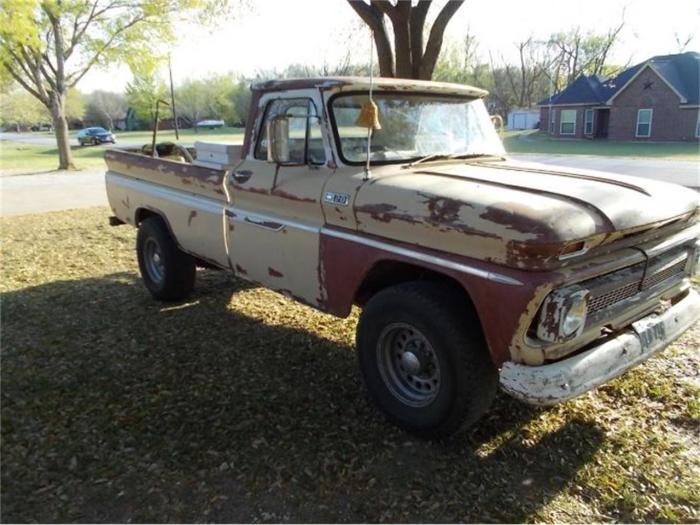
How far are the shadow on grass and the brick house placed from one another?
34825 mm

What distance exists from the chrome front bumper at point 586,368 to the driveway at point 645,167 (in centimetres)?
1161

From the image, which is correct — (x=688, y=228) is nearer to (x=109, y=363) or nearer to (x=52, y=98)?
(x=109, y=363)

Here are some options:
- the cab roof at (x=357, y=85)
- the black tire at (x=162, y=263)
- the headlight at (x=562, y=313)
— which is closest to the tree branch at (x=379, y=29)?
the cab roof at (x=357, y=85)

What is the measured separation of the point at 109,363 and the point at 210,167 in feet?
5.84

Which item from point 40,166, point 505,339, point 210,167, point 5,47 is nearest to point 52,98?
point 5,47

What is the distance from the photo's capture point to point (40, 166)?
22.6 metres

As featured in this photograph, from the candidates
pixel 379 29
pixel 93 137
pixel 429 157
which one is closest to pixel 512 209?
pixel 429 157

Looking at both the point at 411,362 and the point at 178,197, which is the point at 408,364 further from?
the point at 178,197

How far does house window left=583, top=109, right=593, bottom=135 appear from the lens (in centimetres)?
3719

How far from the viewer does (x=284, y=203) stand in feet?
12.8

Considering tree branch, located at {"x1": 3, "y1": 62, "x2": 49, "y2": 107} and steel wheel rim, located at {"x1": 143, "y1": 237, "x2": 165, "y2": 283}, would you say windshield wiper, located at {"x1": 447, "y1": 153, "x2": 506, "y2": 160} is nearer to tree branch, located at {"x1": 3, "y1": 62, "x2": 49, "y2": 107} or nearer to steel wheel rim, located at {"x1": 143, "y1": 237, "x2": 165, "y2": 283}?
steel wheel rim, located at {"x1": 143, "y1": 237, "x2": 165, "y2": 283}

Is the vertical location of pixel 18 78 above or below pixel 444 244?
above

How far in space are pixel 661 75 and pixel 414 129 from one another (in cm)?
3508

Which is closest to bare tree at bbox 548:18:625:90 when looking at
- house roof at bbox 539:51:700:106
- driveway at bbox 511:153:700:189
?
house roof at bbox 539:51:700:106
